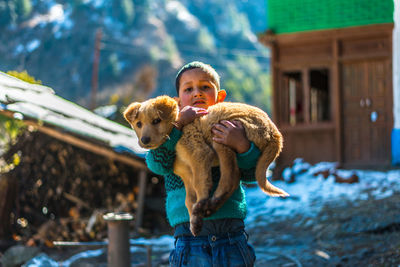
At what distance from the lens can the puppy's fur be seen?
210 centimetres

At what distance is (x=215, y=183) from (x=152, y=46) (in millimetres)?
52593

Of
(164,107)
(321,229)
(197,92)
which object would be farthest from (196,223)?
(321,229)

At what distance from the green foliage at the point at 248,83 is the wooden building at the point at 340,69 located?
38529 millimetres

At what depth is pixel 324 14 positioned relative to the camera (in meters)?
10.9

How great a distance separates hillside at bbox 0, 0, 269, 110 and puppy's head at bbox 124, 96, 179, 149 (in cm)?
2965

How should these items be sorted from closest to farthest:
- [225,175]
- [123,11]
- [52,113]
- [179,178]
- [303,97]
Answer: [225,175] → [179,178] → [52,113] → [303,97] → [123,11]

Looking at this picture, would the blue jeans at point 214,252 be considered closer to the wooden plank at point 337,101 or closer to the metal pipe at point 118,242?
the metal pipe at point 118,242

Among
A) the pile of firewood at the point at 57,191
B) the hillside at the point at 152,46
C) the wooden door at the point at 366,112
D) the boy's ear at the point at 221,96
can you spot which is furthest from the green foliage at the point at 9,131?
the hillside at the point at 152,46

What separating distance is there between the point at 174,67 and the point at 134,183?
4343cm

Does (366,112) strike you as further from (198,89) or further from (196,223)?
(196,223)

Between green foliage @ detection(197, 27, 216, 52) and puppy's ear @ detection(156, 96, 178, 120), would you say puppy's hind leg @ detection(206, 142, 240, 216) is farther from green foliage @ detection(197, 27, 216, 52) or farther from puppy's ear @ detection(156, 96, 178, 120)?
green foliage @ detection(197, 27, 216, 52)

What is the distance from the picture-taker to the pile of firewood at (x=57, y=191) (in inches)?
284

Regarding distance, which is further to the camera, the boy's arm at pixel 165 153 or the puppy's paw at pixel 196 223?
the boy's arm at pixel 165 153

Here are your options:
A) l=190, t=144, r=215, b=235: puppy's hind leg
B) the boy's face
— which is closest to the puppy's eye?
l=190, t=144, r=215, b=235: puppy's hind leg
